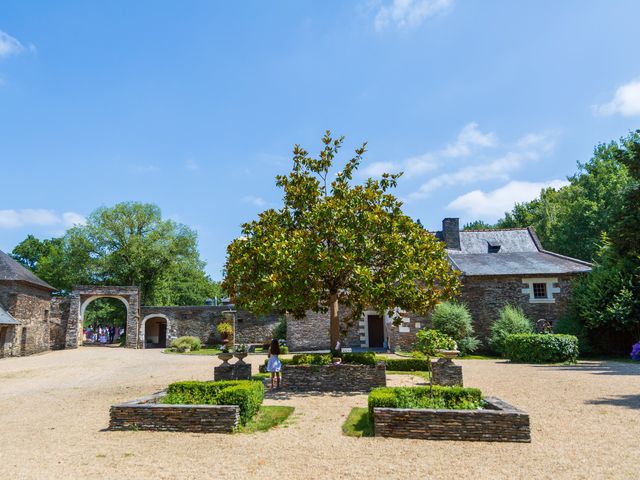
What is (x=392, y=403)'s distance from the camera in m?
7.91

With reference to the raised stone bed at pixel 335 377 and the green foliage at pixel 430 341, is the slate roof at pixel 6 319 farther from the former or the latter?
the green foliage at pixel 430 341

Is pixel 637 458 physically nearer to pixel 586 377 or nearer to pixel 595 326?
pixel 586 377

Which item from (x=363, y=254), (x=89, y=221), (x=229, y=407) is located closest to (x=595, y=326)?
(x=363, y=254)

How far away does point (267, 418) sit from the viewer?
9.04 metres

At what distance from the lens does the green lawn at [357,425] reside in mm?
Answer: 7785

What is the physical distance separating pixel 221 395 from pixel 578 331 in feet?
63.3

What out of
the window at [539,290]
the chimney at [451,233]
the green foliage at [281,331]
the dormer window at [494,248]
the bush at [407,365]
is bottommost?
the bush at [407,365]

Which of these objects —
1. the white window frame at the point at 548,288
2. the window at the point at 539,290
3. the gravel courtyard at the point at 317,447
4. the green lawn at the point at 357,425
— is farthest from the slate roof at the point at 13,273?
the window at the point at 539,290

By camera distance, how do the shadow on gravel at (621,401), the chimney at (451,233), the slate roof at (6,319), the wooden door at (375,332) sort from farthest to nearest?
the chimney at (451,233) < the wooden door at (375,332) < the slate roof at (6,319) < the shadow on gravel at (621,401)

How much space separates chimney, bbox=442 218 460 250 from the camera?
27984 mm

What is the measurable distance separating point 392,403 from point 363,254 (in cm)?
563

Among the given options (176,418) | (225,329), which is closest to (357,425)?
(176,418)

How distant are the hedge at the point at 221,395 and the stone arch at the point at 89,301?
27.0 metres

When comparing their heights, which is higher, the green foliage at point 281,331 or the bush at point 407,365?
the green foliage at point 281,331
